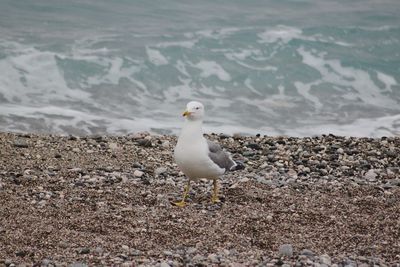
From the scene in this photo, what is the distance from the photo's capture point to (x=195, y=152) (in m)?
7.24

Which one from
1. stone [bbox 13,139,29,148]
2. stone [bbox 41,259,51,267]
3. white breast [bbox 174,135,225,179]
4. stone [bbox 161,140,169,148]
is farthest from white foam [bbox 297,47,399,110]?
stone [bbox 41,259,51,267]

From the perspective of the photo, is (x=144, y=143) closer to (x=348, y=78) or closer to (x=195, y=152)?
(x=195, y=152)

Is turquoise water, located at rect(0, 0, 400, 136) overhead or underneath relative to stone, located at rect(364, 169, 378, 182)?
overhead

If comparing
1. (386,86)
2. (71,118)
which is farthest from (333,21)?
(71,118)

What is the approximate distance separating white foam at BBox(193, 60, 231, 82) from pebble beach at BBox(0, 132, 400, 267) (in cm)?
1155

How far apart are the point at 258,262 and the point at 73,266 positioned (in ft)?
4.84

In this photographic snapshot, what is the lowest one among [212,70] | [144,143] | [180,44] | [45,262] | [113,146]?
[45,262]

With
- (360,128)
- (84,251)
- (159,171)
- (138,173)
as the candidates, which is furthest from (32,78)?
(84,251)

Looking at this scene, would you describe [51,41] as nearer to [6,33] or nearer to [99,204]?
[6,33]

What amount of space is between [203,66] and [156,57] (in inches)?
62.7

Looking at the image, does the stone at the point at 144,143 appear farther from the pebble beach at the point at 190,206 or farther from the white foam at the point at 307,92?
the white foam at the point at 307,92

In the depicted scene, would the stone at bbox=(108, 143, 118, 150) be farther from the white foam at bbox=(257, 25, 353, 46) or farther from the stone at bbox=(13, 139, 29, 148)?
the white foam at bbox=(257, 25, 353, 46)

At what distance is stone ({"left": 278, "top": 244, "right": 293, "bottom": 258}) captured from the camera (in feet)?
19.7

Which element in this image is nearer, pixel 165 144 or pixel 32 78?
pixel 165 144
